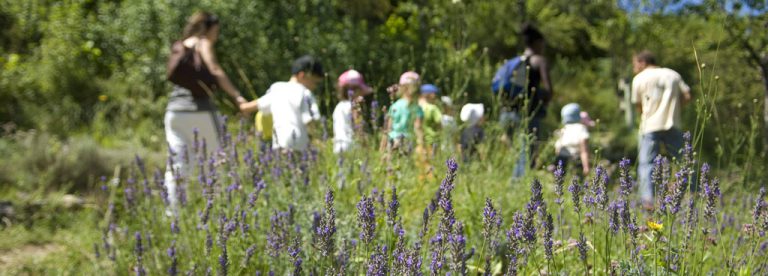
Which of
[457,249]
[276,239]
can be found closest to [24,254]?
[276,239]

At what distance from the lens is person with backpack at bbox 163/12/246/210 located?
173 inches

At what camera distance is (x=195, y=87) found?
14.6 ft

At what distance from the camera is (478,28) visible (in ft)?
52.5

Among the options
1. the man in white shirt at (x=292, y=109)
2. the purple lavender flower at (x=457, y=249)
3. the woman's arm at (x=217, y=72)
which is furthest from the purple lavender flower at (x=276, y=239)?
the woman's arm at (x=217, y=72)

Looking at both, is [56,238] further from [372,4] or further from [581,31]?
[581,31]

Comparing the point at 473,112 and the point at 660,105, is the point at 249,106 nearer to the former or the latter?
the point at 473,112

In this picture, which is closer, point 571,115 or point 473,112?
point 473,112

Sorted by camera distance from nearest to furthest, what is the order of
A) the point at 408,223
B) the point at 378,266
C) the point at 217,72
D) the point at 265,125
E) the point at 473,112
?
the point at 378,266 → the point at 408,223 → the point at 217,72 → the point at 265,125 → the point at 473,112

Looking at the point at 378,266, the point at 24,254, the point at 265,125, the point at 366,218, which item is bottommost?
the point at 24,254

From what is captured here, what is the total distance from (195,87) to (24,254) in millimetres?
1334

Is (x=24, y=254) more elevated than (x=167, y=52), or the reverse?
(x=167, y=52)

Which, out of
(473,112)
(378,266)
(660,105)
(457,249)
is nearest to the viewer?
(457,249)

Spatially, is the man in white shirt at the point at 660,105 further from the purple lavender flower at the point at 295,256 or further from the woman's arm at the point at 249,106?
the purple lavender flower at the point at 295,256

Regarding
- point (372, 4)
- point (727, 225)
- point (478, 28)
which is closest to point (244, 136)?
point (727, 225)
